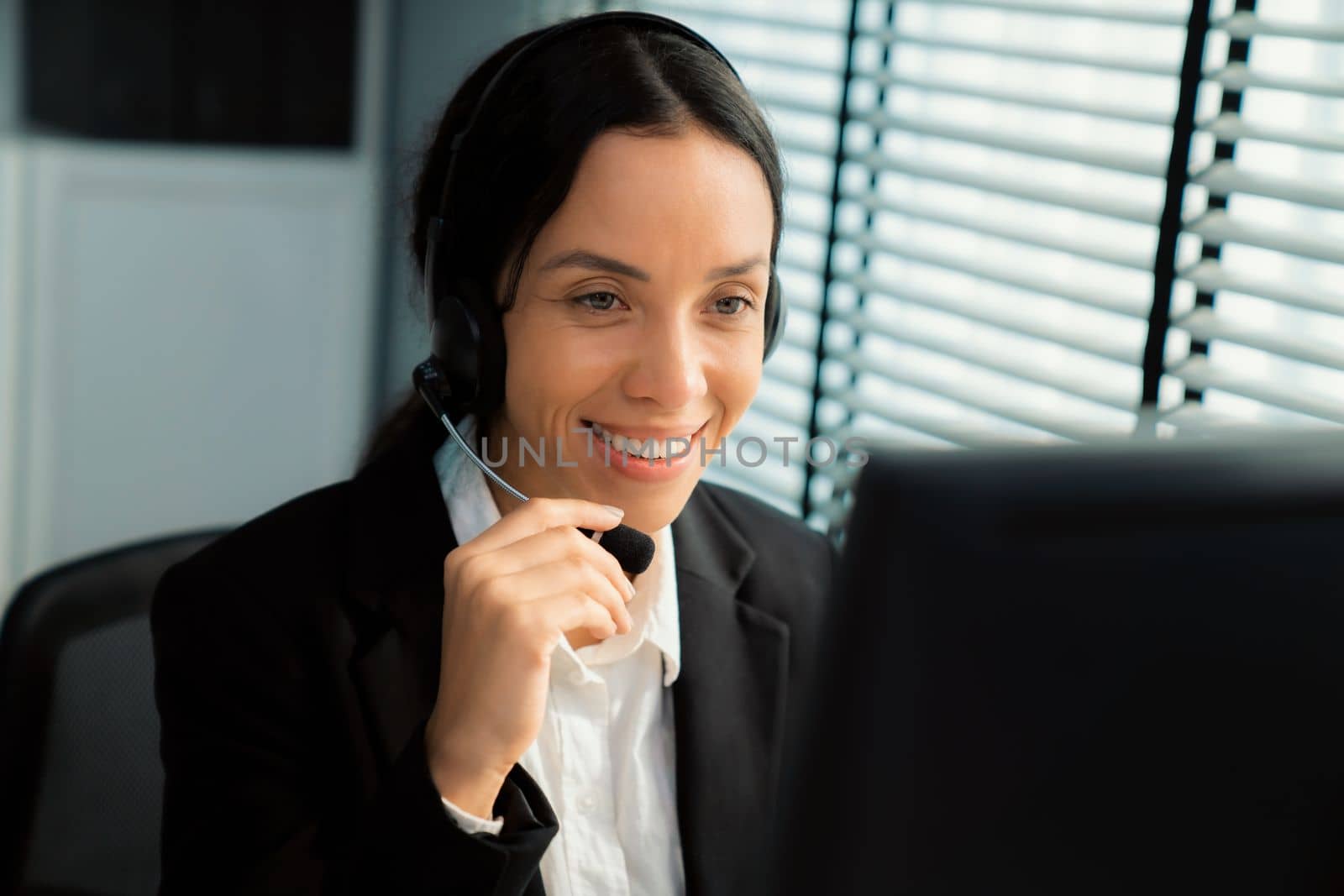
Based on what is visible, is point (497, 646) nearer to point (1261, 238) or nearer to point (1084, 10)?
point (1261, 238)

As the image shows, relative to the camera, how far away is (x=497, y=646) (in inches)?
35.7

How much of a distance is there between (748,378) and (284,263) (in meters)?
2.15

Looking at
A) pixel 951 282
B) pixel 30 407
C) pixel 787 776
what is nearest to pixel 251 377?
pixel 30 407

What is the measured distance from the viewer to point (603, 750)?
1142mm

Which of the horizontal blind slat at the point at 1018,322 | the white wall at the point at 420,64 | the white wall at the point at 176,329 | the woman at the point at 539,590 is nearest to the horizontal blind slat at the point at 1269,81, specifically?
the horizontal blind slat at the point at 1018,322

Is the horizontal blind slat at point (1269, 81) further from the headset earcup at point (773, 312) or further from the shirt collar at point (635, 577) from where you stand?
the shirt collar at point (635, 577)

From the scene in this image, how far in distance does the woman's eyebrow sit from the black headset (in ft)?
0.22

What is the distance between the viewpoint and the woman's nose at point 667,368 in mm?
1030

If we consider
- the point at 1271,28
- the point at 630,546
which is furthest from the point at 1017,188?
the point at 630,546

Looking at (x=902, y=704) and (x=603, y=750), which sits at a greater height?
(x=902, y=704)

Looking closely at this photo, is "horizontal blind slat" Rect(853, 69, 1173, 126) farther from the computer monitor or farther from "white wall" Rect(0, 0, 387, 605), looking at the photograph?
"white wall" Rect(0, 0, 387, 605)

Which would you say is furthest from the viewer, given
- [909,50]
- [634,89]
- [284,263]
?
[284,263]

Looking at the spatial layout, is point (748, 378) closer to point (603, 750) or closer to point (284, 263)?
point (603, 750)

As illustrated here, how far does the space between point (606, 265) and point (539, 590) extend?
0.25m
